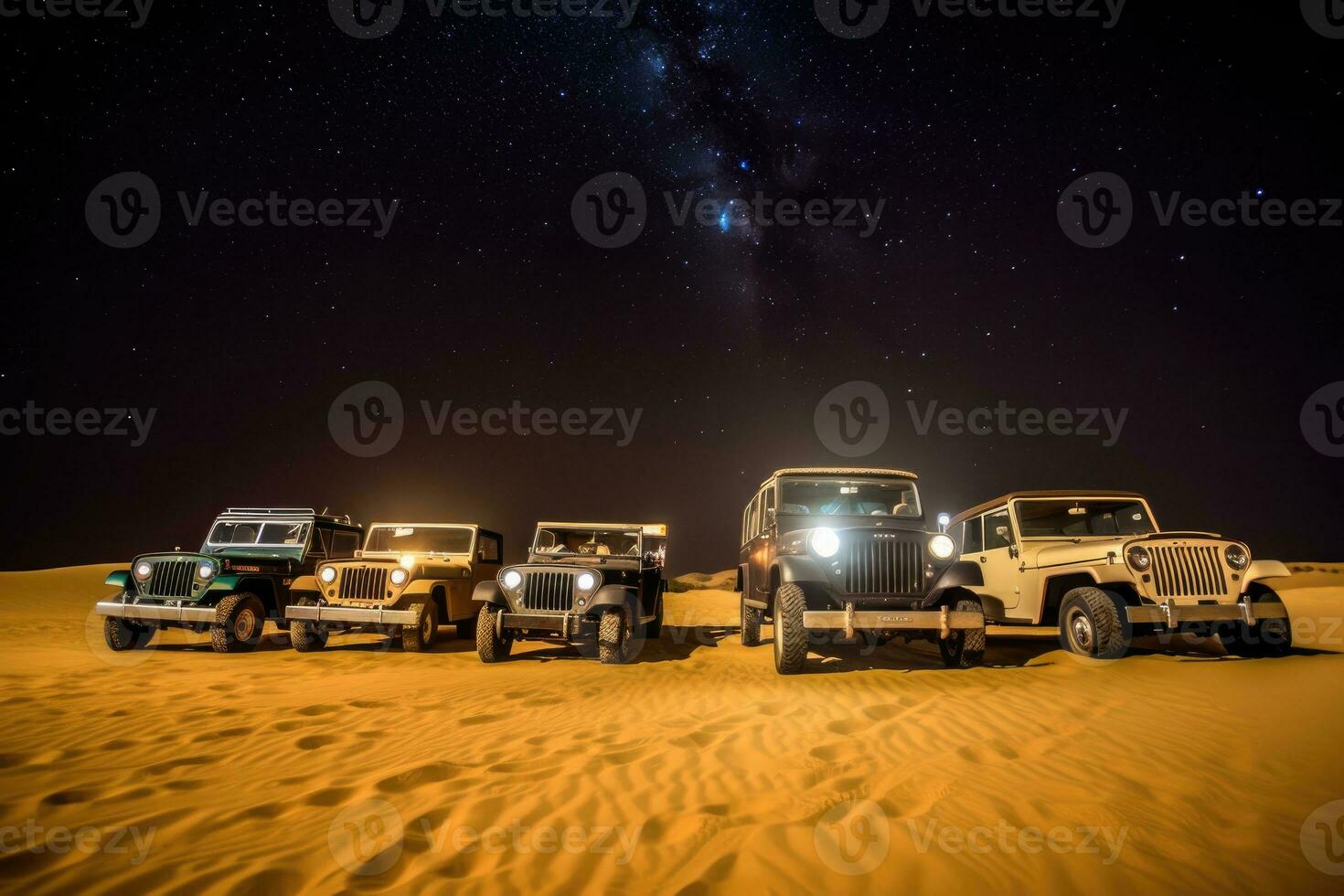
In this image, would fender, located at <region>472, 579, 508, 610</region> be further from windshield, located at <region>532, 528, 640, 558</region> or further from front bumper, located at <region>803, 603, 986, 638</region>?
front bumper, located at <region>803, 603, 986, 638</region>

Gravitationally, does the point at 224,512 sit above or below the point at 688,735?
above

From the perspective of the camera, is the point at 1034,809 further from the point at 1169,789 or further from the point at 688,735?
the point at 688,735

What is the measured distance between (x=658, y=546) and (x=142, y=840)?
7.98 m

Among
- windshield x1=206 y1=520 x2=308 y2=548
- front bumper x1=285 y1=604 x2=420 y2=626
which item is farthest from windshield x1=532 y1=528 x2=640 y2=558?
windshield x1=206 y1=520 x2=308 y2=548

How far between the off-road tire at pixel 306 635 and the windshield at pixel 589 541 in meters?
3.67

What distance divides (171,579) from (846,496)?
10612 millimetres

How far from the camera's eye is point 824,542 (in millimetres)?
7305

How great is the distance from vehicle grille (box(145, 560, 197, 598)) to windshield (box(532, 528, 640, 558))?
5348 millimetres

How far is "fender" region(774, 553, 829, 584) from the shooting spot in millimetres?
7113

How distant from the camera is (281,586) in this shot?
1010 centimetres

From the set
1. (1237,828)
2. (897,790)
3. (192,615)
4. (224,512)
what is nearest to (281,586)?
(192,615)

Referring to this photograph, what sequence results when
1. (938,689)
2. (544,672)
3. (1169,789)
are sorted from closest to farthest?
(1169,789) < (938,689) < (544,672)

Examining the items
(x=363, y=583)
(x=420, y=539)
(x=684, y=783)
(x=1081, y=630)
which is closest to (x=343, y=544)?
(x=420, y=539)
